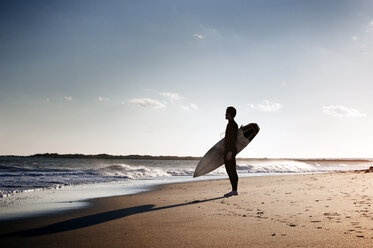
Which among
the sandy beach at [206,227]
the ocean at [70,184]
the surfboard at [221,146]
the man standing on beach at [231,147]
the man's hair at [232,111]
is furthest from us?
the surfboard at [221,146]

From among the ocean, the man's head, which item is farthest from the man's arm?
the ocean

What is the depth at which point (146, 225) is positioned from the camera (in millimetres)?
3873

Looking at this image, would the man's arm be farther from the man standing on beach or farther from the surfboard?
the surfboard

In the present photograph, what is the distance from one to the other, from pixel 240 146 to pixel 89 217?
599cm

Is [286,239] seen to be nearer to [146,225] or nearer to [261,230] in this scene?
[261,230]

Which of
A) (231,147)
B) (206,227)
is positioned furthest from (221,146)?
(206,227)

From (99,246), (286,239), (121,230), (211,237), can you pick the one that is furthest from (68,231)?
(286,239)

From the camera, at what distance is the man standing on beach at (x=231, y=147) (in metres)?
7.21

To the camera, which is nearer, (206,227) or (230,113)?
(206,227)

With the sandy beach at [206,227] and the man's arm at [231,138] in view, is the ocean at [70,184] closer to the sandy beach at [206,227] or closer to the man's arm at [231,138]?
the sandy beach at [206,227]

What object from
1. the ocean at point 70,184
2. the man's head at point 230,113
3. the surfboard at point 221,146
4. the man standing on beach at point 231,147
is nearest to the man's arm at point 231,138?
the man standing on beach at point 231,147

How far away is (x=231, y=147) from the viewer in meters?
7.38

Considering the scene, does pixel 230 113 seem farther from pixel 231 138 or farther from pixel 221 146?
pixel 221 146

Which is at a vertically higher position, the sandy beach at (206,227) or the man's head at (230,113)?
the man's head at (230,113)
